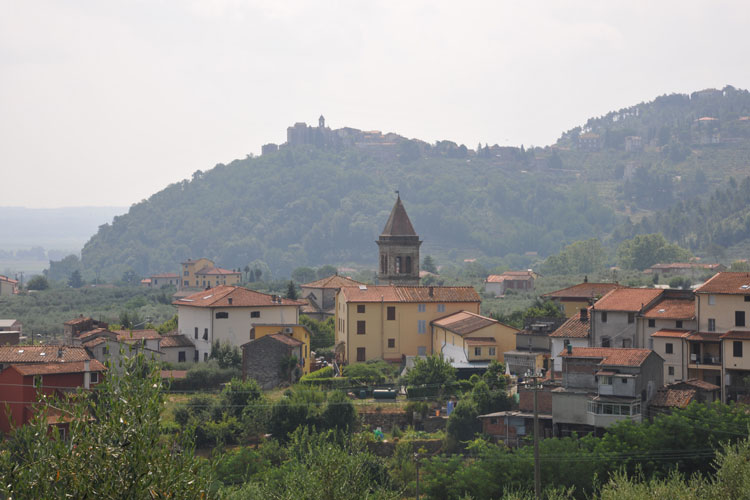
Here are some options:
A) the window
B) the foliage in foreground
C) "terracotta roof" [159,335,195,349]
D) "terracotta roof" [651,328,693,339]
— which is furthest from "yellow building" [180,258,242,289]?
the foliage in foreground

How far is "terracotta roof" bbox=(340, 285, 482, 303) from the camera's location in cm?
5281

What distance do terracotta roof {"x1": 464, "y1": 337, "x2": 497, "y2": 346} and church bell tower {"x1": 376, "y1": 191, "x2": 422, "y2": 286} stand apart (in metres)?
18.8

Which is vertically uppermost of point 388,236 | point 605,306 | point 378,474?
point 388,236

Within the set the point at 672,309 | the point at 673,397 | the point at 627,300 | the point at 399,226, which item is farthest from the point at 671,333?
the point at 399,226

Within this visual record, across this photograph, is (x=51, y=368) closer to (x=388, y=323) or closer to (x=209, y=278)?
(x=388, y=323)

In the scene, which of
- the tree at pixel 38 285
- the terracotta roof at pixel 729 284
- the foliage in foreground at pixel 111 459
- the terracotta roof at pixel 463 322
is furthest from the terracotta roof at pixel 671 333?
the tree at pixel 38 285

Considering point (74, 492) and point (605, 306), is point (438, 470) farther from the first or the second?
point (74, 492)

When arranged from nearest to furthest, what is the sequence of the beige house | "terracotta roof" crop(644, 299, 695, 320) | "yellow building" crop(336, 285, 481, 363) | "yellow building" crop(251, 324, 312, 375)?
"terracotta roof" crop(644, 299, 695, 320)
"yellow building" crop(251, 324, 312, 375)
the beige house
"yellow building" crop(336, 285, 481, 363)

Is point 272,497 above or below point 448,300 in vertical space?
below

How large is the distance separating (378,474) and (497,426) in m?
6.27

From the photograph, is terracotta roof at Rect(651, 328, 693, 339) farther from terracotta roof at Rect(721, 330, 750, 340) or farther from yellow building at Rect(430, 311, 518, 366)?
yellow building at Rect(430, 311, 518, 366)

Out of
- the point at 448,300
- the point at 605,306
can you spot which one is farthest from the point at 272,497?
the point at 448,300

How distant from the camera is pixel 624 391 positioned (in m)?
35.7

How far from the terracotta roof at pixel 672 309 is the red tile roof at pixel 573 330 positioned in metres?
2.92
